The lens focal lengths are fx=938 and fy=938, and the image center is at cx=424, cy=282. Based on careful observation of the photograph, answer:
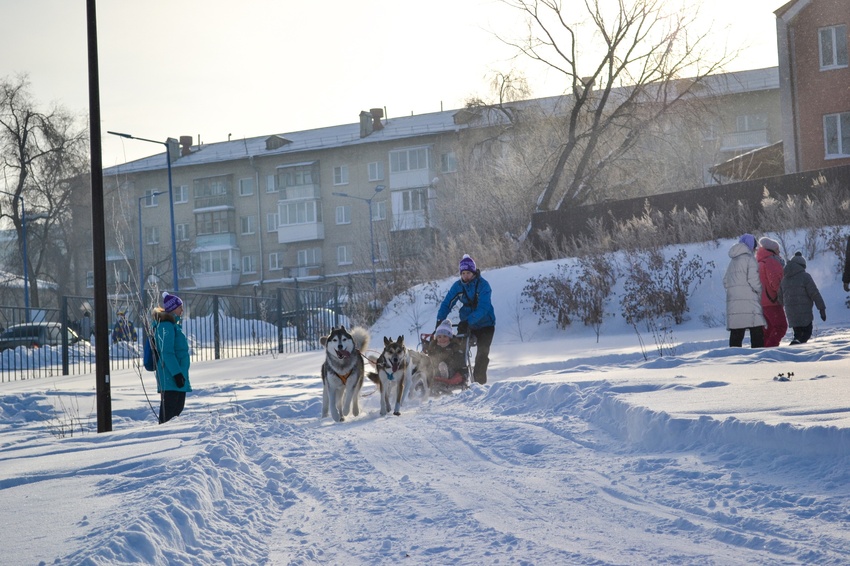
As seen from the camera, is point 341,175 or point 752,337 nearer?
point 752,337

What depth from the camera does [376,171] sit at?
70.8 metres

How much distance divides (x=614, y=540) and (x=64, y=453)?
202 inches

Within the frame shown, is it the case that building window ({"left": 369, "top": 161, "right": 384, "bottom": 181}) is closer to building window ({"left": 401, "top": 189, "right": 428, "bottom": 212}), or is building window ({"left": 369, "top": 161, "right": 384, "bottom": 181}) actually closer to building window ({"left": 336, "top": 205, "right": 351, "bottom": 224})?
building window ({"left": 401, "top": 189, "right": 428, "bottom": 212})

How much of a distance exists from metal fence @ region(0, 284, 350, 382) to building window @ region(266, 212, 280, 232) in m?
48.1

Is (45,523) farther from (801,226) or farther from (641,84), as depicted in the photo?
(641,84)

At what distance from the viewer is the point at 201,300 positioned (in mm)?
22125

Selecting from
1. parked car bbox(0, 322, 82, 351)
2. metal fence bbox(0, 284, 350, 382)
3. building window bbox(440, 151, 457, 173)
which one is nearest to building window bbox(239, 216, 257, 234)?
building window bbox(440, 151, 457, 173)

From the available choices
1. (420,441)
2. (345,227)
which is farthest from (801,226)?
(345,227)

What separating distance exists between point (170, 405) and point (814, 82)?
3212 centimetres

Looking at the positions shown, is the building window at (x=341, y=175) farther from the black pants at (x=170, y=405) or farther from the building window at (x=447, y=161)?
the black pants at (x=170, y=405)

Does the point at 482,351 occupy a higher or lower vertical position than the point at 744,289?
lower

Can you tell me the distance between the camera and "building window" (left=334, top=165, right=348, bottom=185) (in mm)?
71938

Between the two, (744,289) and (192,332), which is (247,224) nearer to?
(192,332)

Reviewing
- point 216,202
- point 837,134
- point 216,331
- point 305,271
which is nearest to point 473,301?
point 216,331
